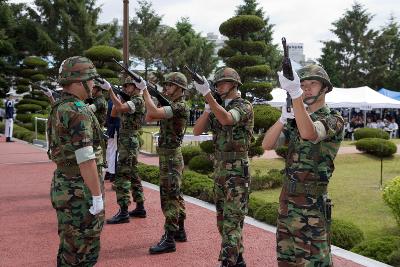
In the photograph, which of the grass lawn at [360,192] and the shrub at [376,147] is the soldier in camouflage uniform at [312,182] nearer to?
the grass lawn at [360,192]

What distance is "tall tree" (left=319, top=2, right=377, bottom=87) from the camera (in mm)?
46656

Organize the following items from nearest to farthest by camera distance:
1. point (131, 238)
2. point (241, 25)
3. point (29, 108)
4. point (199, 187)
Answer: point (131, 238)
point (199, 187)
point (241, 25)
point (29, 108)

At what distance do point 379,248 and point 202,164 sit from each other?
7.06 m

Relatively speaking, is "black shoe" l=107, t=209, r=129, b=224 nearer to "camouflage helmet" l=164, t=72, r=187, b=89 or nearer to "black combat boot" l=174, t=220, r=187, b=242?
"black combat boot" l=174, t=220, r=187, b=242

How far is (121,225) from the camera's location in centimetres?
688

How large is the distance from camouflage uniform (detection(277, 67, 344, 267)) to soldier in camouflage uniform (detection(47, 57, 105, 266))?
147 centimetres

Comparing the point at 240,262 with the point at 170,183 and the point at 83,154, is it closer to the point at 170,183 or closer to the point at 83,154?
the point at 170,183

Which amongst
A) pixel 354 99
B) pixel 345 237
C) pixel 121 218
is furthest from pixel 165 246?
pixel 354 99

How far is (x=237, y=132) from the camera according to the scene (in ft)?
15.9

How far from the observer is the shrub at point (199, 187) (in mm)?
8586

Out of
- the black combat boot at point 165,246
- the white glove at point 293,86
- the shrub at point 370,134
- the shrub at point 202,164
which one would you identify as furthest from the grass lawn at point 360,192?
the white glove at point 293,86

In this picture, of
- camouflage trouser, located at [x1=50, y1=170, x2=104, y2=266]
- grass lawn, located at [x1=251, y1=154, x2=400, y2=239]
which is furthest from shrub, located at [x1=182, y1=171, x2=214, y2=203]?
camouflage trouser, located at [x1=50, y1=170, x2=104, y2=266]

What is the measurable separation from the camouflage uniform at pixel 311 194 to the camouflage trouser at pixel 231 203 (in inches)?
41.6

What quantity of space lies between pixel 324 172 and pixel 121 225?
399 centimetres
